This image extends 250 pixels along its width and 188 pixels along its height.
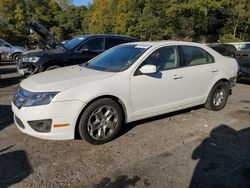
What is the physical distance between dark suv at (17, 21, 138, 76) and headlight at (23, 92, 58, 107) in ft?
13.3

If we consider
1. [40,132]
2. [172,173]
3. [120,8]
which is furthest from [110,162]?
[120,8]

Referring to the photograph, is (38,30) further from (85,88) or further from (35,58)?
(85,88)

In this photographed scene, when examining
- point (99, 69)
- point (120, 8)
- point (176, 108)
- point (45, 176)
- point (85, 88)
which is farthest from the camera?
point (120, 8)

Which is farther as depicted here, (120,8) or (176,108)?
(120,8)

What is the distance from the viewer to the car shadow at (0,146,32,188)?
11.0ft

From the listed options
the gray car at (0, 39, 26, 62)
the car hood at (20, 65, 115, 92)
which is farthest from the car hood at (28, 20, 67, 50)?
the gray car at (0, 39, 26, 62)

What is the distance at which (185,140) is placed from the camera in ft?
14.9

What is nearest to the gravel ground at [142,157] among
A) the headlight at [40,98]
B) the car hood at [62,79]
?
the headlight at [40,98]

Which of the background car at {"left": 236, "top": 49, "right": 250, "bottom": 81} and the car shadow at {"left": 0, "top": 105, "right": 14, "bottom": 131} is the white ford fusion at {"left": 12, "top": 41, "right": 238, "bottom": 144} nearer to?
the car shadow at {"left": 0, "top": 105, "right": 14, "bottom": 131}

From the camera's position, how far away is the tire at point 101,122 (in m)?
4.15

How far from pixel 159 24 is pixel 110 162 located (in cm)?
3708

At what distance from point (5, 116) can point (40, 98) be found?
2071 mm

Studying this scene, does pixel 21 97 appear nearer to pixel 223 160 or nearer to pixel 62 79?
pixel 62 79

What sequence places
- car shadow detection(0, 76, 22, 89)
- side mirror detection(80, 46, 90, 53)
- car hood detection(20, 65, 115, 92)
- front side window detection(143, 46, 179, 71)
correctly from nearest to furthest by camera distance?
car hood detection(20, 65, 115, 92) < front side window detection(143, 46, 179, 71) < side mirror detection(80, 46, 90, 53) < car shadow detection(0, 76, 22, 89)
